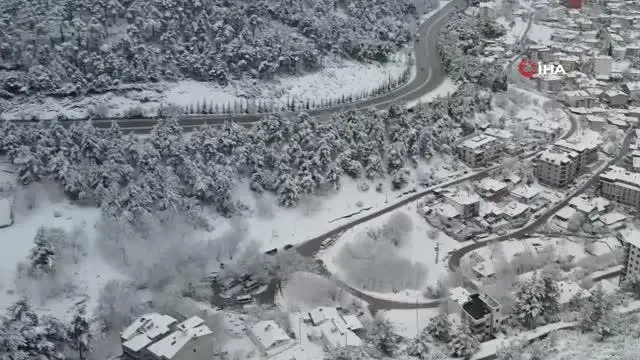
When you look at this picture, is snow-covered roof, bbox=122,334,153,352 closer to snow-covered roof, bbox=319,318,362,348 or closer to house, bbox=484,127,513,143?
snow-covered roof, bbox=319,318,362,348

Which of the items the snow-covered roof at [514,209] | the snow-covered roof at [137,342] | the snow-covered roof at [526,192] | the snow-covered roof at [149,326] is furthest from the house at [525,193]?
the snow-covered roof at [137,342]

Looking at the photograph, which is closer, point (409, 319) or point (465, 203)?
point (409, 319)

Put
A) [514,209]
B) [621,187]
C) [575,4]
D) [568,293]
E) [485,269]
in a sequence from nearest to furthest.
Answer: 1. [568,293]
2. [485,269]
3. [514,209]
4. [621,187]
5. [575,4]

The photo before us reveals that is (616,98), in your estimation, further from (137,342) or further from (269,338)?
(137,342)

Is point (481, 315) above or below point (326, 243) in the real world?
above

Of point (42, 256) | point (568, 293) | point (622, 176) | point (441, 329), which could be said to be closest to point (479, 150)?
point (622, 176)

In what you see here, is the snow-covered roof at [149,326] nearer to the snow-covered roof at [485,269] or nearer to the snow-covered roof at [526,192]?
the snow-covered roof at [485,269]

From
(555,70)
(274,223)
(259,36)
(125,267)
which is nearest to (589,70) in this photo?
(555,70)

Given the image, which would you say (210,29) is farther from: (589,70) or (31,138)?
(589,70)
